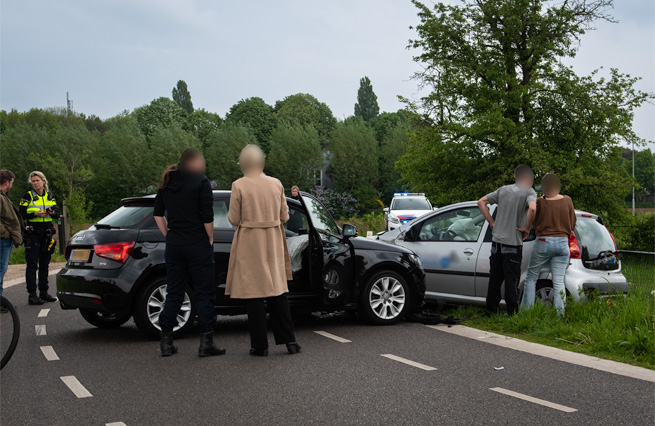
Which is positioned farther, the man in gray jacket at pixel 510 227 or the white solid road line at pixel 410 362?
the man in gray jacket at pixel 510 227

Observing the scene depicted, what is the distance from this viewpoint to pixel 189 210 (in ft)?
20.3

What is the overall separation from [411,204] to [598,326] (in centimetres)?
2222

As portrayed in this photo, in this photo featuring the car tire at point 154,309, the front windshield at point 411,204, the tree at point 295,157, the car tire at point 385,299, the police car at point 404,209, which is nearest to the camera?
the car tire at point 154,309

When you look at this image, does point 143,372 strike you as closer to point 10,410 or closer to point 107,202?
point 10,410

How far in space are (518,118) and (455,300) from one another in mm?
18088

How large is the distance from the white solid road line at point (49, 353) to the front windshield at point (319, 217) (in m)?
2.95

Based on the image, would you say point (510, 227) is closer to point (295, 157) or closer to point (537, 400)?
point (537, 400)

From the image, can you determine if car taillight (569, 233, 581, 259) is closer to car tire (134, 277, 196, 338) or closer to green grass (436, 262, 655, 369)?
green grass (436, 262, 655, 369)

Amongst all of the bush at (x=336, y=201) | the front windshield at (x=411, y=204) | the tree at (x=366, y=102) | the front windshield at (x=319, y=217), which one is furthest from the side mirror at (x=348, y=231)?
the tree at (x=366, y=102)

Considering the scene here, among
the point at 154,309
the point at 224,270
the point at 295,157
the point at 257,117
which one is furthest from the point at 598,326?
the point at 257,117

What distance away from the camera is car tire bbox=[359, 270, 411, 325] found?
25.8 feet

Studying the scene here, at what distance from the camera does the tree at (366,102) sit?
108750mm

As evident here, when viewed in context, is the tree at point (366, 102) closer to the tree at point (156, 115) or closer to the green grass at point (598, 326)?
the tree at point (156, 115)

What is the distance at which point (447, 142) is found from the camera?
25.0 metres
